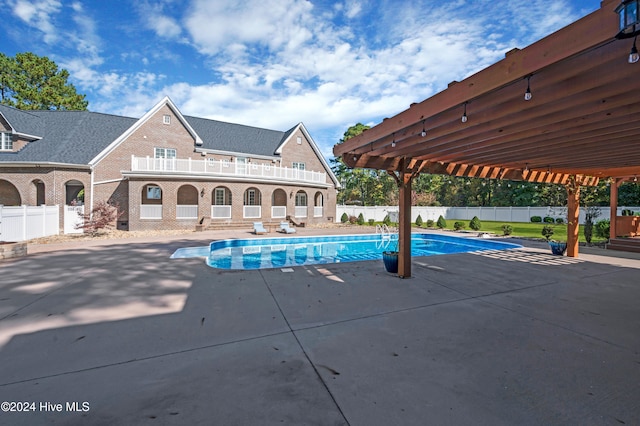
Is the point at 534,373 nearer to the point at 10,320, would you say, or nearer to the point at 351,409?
the point at 351,409

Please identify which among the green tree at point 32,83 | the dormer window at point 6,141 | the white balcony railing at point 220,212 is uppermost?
the green tree at point 32,83

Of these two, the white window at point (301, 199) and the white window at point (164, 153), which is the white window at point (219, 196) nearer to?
the white window at point (164, 153)

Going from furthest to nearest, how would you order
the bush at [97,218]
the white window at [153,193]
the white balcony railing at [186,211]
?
1. the white window at [153,193]
2. the white balcony railing at [186,211]
3. the bush at [97,218]

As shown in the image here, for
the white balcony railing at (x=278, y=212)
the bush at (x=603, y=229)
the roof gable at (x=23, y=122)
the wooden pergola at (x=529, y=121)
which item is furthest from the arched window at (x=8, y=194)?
the bush at (x=603, y=229)

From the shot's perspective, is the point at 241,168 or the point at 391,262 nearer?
the point at 391,262

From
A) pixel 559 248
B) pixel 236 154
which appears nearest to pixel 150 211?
pixel 236 154

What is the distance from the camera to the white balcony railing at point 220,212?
20.7m

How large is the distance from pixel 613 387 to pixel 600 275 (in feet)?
22.3

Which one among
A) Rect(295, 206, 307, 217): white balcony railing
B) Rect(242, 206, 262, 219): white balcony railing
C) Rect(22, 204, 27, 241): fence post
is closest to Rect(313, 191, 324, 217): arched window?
Rect(295, 206, 307, 217): white balcony railing

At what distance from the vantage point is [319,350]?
140 inches

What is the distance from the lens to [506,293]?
6.06 meters

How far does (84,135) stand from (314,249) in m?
20.1

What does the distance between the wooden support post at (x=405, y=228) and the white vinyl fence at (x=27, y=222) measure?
53.0 ft

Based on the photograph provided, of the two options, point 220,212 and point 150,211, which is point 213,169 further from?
point 150,211
